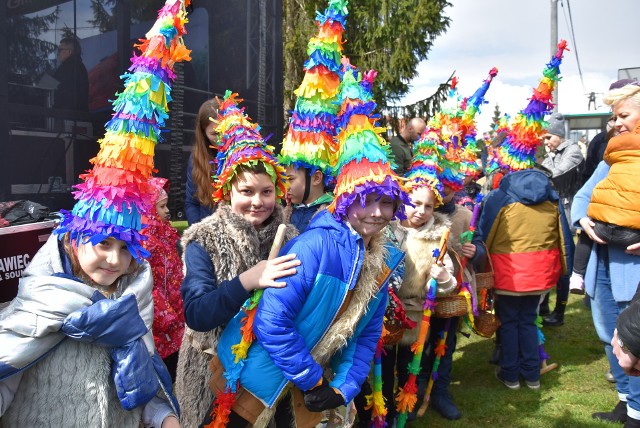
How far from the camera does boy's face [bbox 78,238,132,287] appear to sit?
1879mm

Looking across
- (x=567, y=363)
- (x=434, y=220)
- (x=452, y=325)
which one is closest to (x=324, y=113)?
(x=434, y=220)

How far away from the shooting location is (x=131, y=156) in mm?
1979

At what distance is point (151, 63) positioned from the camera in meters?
2.03

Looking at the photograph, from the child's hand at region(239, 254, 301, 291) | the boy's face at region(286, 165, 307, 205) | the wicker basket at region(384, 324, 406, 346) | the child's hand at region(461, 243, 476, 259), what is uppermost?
the boy's face at region(286, 165, 307, 205)

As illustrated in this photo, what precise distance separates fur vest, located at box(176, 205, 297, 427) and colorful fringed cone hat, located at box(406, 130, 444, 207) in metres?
1.34

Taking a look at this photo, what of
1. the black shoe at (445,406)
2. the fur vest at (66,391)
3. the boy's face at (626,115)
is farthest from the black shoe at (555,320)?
the fur vest at (66,391)

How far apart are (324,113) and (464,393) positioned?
9.07 feet

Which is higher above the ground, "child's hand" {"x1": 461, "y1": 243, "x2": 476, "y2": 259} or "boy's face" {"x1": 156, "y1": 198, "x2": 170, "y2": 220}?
"boy's face" {"x1": 156, "y1": 198, "x2": 170, "y2": 220}

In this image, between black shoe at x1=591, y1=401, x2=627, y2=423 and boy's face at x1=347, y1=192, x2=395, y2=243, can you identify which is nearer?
boy's face at x1=347, y1=192, x2=395, y2=243

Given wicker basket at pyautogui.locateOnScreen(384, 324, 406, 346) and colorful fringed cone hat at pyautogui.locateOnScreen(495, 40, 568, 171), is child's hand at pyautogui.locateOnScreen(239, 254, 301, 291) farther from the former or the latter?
colorful fringed cone hat at pyautogui.locateOnScreen(495, 40, 568, 171)

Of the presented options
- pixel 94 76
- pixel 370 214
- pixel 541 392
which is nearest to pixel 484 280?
pixel 541 392

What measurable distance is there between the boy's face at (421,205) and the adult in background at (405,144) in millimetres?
2959

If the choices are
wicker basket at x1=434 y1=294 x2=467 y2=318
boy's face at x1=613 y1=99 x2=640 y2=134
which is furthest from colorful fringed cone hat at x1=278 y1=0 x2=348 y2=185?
boy's face at x1=613 y1=99 x2=640 y2=134

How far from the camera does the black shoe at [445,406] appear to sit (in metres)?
4.18
